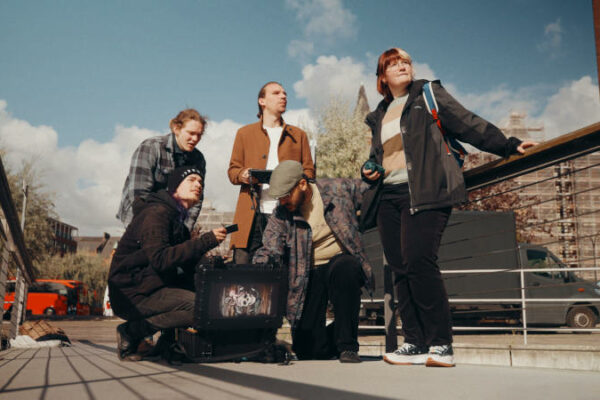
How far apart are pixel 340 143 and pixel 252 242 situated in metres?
18.5

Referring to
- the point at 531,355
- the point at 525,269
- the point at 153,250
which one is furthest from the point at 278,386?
the point at 525,269

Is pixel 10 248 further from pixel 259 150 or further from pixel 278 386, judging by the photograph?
pixel 278 386

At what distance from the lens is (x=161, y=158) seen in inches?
156

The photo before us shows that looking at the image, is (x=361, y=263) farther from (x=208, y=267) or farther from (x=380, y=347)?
(x=380, y=347)

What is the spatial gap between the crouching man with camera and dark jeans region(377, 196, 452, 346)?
1027 millimetres

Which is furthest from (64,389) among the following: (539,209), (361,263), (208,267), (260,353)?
(539,209)

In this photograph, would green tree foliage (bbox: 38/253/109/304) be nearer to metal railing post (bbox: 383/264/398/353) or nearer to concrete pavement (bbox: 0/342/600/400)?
metal railing post (bbox: 383/264/398/353)

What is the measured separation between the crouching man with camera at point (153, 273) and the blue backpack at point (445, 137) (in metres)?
1.41

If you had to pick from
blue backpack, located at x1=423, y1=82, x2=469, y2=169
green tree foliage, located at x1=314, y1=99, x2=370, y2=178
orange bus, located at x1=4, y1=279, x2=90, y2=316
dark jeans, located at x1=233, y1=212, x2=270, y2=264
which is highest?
green tree foliage, located at x1=314, y1=99, x2=370, y2=178

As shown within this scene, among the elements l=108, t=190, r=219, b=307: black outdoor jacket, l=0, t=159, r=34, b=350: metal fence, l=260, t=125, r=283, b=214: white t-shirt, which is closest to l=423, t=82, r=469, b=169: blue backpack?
l=260, t=125, r=283, b=214: white t-shirt

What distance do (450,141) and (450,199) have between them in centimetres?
37

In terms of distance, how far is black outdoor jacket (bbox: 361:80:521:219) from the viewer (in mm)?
2584

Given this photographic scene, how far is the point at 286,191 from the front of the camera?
118 inches

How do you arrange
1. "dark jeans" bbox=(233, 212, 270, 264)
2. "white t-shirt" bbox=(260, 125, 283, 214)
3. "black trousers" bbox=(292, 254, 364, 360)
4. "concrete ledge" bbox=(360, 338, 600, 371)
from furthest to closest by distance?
"concrete ledge" bbox=(360, 338, 600, 371) < "white t-shirt" bbox=(260, 125, 283, 214) < "dark jeans" bbox=(233, 212, 270, 264) < "black trousers" bbox=(292, 254, 364, 360)
